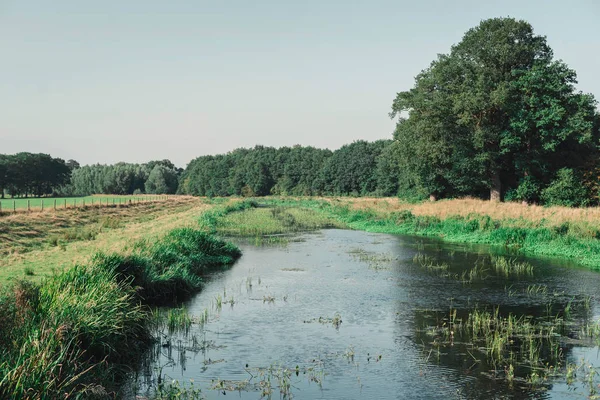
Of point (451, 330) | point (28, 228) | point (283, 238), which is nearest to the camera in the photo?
point (451, 330)

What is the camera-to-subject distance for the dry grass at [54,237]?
22609 millimetres

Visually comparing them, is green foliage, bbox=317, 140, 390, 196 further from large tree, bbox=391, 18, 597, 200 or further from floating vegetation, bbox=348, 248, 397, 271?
floating vegetation, bbox=348, 248, 397, 271

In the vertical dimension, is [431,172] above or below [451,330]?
above

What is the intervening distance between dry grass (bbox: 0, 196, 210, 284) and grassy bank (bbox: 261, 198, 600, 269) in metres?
17.2

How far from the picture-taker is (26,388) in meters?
7.53

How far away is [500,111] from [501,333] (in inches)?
1483

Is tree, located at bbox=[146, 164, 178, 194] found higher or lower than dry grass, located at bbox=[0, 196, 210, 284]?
higher

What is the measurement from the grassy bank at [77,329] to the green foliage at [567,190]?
36476 mm

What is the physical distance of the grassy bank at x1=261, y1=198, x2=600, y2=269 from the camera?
94.1 feet

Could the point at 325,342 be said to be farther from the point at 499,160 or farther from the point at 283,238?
the point at 499,160

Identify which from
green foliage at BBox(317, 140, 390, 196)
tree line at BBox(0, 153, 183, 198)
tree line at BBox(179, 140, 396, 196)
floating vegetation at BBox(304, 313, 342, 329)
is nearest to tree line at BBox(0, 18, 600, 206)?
floating vegetation at BBox(304, 313, 342, 329)

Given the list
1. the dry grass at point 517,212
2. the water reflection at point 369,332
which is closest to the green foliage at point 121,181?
the dry grass at point 517,212

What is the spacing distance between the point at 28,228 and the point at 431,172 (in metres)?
37.0

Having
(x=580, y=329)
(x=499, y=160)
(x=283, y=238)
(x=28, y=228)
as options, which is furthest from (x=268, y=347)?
(x=499, y=160)
